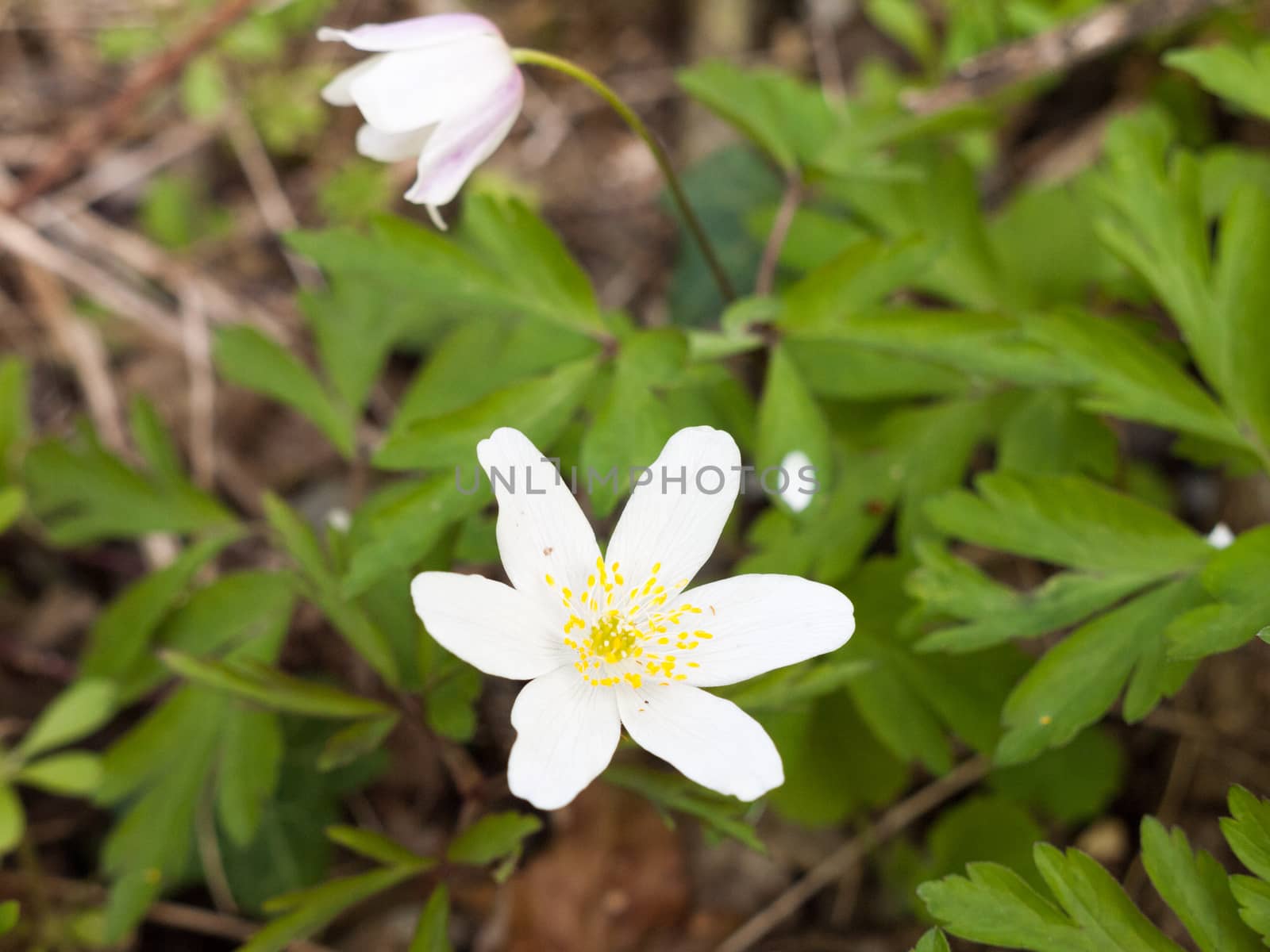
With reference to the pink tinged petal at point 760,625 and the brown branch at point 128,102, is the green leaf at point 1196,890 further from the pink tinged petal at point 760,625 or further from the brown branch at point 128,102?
the brown branch at point 128,102

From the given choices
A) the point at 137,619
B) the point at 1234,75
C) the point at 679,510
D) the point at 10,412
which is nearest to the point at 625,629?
the point at 679,510

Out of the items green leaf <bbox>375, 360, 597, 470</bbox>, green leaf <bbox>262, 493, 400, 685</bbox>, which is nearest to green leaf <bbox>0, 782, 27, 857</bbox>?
green leaf <bbox>262, 493, 400, 685</bbox>

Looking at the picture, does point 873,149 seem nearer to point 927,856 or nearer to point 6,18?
point 927,856

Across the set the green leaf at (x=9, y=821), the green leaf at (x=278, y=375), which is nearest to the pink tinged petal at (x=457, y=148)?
the green leaf at (x=278, y=375)

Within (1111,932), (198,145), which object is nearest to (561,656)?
(1111,932)

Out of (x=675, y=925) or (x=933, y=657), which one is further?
(x=675, y=925)

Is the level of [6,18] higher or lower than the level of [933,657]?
higher

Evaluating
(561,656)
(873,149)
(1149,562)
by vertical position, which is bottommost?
(1149,562)

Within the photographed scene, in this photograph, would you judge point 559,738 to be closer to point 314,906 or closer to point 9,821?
point 314,906
